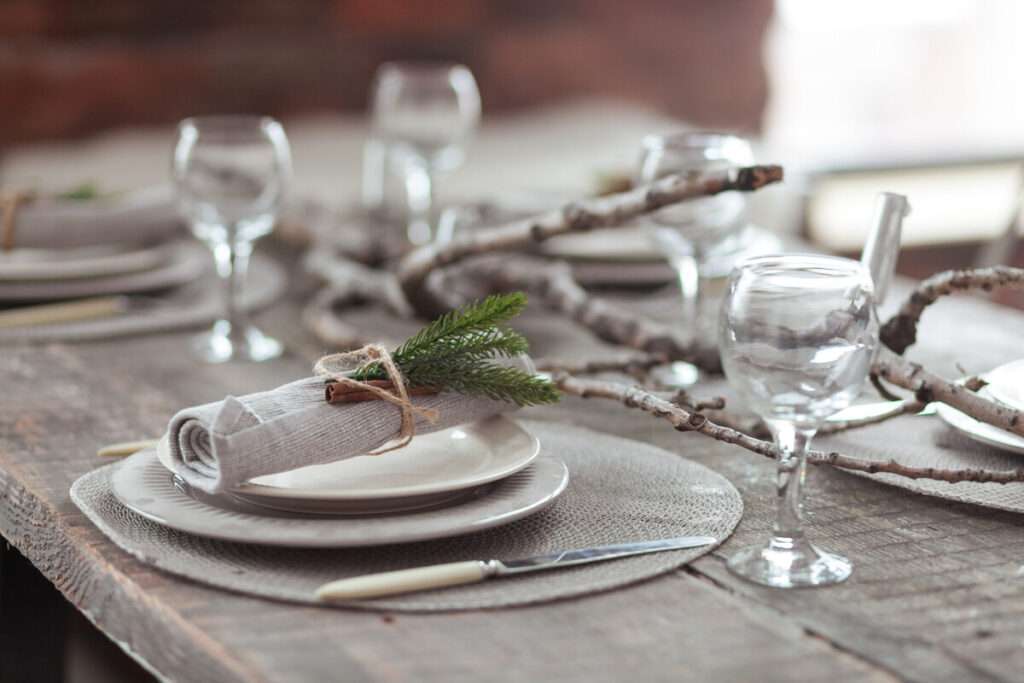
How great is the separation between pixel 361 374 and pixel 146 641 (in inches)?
8.5

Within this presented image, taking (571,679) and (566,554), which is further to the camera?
(566,554)

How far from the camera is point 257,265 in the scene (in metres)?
1.71

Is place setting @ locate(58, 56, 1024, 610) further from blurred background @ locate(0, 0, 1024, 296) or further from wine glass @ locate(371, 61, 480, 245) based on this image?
blurred background @ locate(0, 0, 1024, 296)

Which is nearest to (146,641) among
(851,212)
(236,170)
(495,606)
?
(495,606)

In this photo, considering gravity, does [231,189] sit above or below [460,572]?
above

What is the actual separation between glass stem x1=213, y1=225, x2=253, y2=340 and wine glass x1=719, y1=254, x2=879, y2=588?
0.68 m

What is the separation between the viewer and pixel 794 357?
0.73 metres

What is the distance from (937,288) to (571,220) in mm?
310

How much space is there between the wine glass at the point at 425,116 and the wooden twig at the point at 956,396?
3.07 feet

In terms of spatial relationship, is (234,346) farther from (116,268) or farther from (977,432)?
(977,432)

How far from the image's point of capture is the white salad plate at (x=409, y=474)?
0.77m

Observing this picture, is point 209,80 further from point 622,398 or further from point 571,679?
point 571,679

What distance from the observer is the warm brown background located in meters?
2.82

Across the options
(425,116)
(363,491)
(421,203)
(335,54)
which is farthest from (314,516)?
(335,54)
